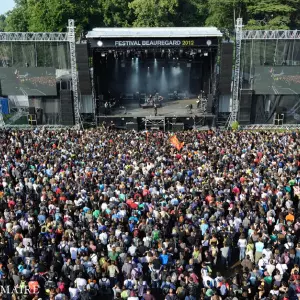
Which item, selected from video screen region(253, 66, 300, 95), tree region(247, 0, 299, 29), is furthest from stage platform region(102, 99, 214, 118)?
tree region(247, 0, 299, 29)

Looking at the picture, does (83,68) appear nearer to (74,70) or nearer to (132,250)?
(74,70)

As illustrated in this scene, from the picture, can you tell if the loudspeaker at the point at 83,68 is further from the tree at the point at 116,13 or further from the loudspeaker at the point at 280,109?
the tree at the point at 116,13

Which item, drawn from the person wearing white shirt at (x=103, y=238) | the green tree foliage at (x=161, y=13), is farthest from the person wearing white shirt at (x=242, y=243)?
the green tree foliage at (x=161, y=13)

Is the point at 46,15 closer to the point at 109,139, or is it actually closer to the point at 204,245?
the point at 109,139

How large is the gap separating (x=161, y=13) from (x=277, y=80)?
23.4 m

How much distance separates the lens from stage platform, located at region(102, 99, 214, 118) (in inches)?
1036

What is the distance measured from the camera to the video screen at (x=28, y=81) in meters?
25.1

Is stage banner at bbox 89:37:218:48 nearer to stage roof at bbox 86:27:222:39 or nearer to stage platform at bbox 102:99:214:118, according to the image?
stage roof at bbox 86:27:222:39

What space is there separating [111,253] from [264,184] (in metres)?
5.73

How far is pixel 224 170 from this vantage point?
14789mm

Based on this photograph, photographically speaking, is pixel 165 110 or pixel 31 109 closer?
pixel 31 109

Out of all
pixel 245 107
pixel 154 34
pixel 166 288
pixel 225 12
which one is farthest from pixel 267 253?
pixel 225 12

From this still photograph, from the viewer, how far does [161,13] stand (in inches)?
1762

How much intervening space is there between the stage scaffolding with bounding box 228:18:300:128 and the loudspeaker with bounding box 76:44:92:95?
8.52 m
